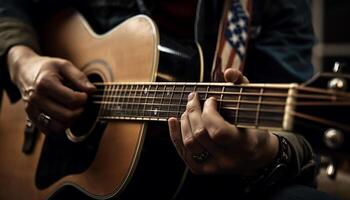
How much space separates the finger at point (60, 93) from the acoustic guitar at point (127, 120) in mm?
31

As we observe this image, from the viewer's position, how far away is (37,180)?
3.46 ft

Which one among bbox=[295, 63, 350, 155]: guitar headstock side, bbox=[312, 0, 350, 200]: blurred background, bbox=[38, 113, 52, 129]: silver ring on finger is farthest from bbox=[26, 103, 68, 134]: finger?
bbox=[312, 0, 350, 200]: blurred background

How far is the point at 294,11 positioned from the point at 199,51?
0.37 metres

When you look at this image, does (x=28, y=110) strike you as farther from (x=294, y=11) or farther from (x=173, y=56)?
(x=294, y=11)

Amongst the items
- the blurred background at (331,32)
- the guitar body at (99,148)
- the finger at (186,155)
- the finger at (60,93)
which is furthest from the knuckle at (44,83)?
the blurred background at (331,32)

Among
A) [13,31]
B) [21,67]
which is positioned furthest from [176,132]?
[13,31]

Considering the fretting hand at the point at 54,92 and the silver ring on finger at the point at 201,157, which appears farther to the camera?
the fretting hand at the point at 54,92

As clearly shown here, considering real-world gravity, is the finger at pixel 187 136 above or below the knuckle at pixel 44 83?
above

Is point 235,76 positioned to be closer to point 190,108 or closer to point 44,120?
point 190,108

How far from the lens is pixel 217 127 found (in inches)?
25.5

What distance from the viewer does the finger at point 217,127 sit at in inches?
25.4

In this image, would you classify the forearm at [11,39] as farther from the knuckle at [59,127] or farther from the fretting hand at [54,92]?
the knuckle at [59,127]

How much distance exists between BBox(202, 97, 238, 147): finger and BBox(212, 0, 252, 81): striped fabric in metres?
0.33

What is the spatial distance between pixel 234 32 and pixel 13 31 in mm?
531
